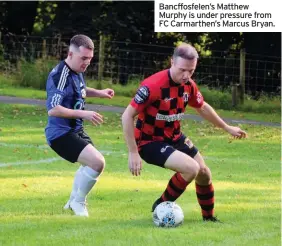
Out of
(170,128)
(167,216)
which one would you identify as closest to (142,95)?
(170,128)

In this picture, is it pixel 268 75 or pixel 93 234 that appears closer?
pixel 93 234

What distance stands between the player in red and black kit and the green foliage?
18382 mm

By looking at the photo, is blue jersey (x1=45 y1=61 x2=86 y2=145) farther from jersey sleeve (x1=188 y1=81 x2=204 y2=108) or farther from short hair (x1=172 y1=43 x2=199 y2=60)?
short hair (x1=172 y1=43 x2=199 y2=60)

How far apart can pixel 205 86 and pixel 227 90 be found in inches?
33.8

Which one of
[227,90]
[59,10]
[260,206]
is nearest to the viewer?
[260,206]

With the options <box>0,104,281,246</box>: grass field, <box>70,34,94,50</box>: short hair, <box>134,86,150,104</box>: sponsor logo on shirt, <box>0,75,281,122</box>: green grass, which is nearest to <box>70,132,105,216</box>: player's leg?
<box>0,104,281,246</box>: grass field

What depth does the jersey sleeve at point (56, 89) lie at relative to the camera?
26.1 feet

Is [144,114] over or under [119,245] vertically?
over

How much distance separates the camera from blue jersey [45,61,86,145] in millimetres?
8070

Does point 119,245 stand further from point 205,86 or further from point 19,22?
point 19,22

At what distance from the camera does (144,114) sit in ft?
25.4

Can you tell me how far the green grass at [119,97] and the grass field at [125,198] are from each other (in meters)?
5.39

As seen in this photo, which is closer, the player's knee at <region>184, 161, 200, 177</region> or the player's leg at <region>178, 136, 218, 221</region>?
the player's knee at <region>184, 161, 200, 177</region>

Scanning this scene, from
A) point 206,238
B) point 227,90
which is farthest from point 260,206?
point 227,90
